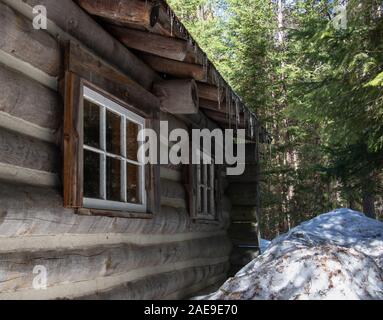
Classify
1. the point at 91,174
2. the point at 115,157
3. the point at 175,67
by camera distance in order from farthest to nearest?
the point at 175,67
the point at 115,157
the point at 91,174

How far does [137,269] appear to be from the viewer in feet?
14.1

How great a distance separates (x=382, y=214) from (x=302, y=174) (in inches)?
338

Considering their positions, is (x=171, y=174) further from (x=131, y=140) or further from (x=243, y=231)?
(x=243, y=231)

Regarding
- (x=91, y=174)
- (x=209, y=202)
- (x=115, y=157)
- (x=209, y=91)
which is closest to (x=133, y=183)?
(x=115, y=157)

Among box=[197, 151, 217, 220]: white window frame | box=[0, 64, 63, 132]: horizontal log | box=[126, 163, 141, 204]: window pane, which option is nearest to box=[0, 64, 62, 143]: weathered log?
box=[0, 64, 63, 132]: horizontal log

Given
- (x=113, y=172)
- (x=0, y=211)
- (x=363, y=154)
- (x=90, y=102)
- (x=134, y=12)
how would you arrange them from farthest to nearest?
(x=363, y=154) → (x=113, y=172) → (x=90, y=102) → (x=134, y=12) → (x=0, y=211)

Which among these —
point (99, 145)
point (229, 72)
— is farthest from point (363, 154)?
point (99, 145)

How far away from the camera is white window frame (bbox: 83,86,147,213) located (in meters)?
3.58

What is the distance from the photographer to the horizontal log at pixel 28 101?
8.50ft

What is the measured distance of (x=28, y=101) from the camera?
2799 mm

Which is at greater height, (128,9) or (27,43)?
(128,9)

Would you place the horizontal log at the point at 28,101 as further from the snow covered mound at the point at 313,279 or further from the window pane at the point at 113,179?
the snow covered mound at the point at 313,279

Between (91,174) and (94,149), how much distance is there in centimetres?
23
